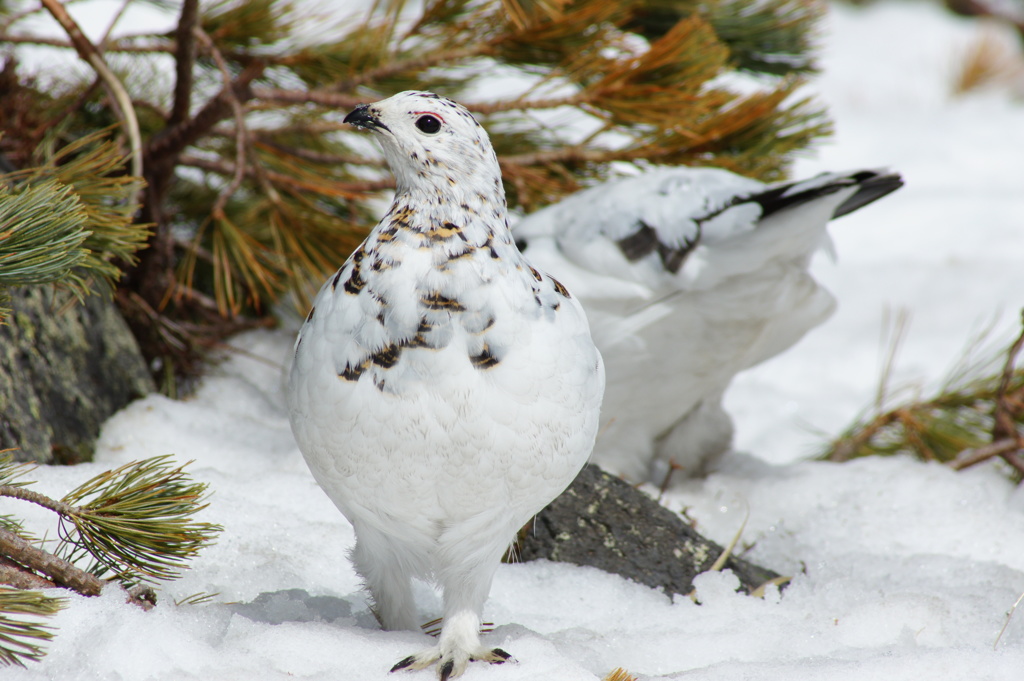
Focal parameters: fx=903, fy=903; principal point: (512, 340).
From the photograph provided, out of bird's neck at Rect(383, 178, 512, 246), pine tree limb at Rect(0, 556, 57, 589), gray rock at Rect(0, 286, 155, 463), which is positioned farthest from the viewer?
gray rock at Rect(0, 286, 155, 463)

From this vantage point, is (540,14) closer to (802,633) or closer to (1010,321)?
(802,633)

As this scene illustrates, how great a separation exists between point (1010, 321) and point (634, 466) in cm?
256

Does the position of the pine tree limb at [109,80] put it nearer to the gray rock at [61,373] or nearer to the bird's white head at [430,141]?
the gray rock at [61,373]

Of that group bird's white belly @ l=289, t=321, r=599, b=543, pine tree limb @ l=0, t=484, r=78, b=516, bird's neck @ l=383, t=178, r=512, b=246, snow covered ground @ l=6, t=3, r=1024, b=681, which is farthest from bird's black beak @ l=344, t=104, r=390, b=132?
snow covered ground @ l=6, t=3, r=1024, b=681

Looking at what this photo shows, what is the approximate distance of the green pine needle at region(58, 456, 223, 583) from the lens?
140cm

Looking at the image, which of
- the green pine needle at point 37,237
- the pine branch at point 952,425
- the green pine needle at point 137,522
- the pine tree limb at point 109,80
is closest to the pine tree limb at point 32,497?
the green pine needle at point 137,522

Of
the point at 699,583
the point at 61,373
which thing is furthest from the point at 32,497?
the point at 699,583

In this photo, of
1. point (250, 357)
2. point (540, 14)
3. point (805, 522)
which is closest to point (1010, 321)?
point (805, 522)

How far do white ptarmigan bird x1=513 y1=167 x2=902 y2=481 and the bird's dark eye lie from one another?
3.16 ft

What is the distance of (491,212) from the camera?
1478 mm

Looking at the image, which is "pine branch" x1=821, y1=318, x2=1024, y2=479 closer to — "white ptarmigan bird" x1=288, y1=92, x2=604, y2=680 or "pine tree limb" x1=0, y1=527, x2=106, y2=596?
"white ptarmigan bird" x1=288, y1=92, x2=604, y2=680

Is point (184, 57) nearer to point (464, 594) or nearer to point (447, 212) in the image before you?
point (447, 212)

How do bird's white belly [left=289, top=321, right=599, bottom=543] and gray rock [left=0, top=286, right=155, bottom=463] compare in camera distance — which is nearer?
bird's white belly [left=289, top=321, right=599, bottom=543]

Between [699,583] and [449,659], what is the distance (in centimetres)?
77
